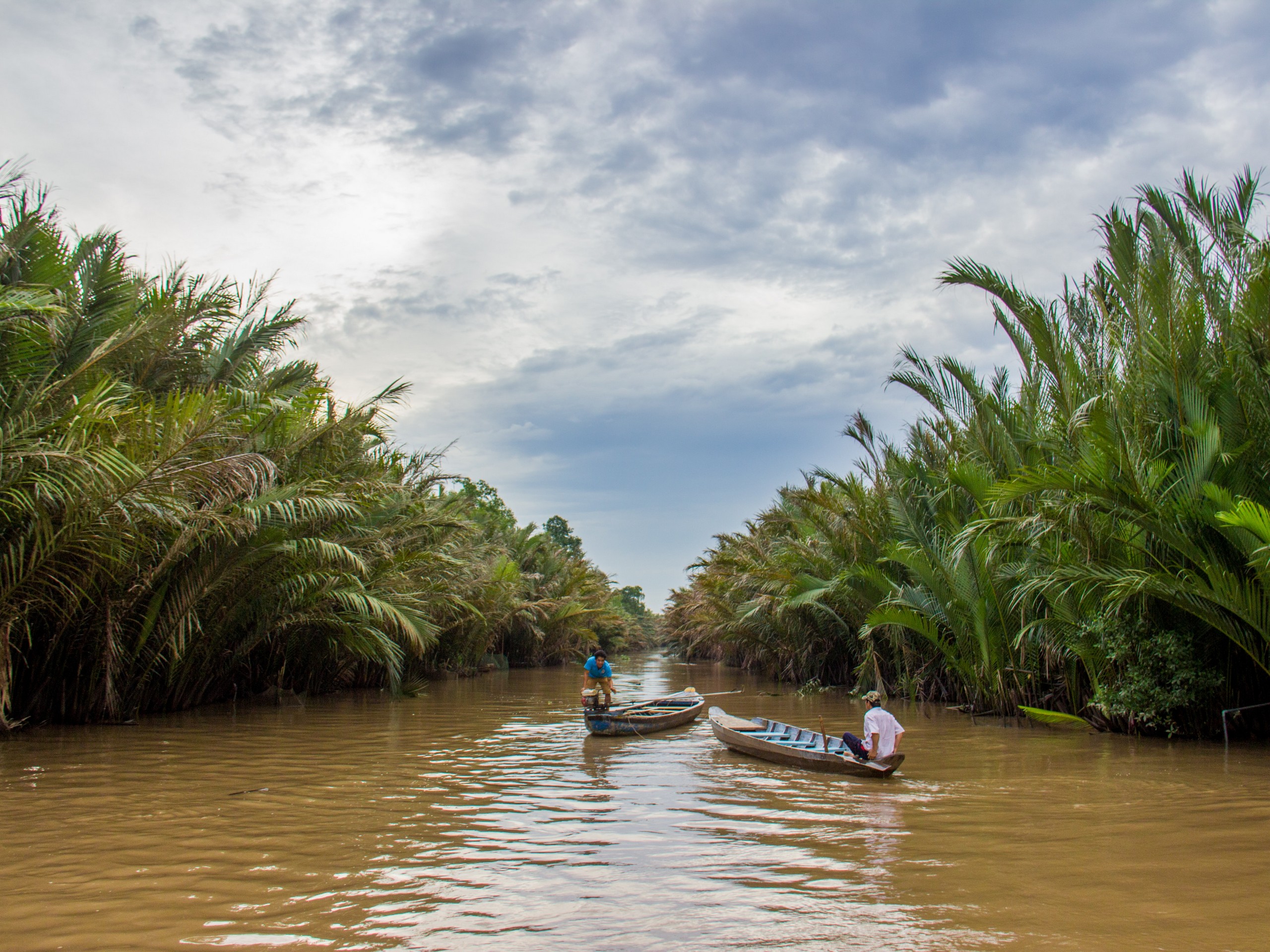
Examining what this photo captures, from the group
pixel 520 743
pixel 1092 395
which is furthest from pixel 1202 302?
pixel 520 743

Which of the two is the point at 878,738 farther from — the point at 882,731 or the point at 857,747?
the point at 857,747

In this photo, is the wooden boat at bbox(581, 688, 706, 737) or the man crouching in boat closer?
the man crouching in boat

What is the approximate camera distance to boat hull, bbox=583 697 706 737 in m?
13.2

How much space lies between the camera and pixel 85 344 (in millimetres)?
11852

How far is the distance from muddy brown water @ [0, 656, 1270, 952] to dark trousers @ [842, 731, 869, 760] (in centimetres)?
28

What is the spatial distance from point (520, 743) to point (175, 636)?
5.04m

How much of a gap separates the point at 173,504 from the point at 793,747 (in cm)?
761

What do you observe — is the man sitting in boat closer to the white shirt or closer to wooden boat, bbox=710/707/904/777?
wooden boat, bbox=710/707/904/777

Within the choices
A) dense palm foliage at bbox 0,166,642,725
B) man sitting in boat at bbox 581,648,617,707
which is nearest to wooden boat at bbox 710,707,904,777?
man sitting in boat at bbox 581,648,617,707

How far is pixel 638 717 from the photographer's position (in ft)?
44.2

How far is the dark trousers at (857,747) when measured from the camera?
9.40m

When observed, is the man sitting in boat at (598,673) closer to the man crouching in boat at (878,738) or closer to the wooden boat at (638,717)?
the wooden boat at (638,717)

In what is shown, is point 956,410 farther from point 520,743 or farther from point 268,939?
point 268,939

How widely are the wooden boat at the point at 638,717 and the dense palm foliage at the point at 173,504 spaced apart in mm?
3564
